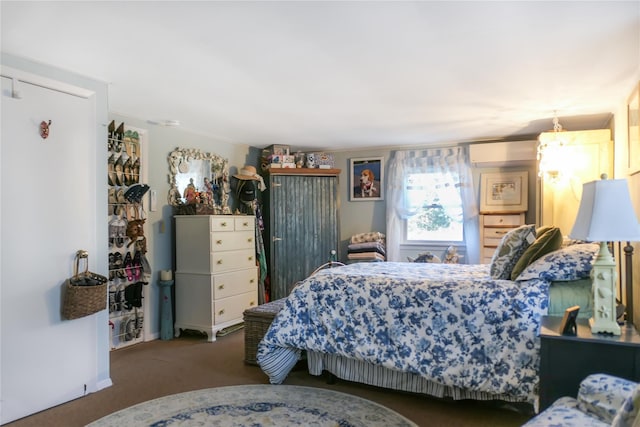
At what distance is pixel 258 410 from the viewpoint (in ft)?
8.30

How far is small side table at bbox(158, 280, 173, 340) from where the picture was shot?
416cm

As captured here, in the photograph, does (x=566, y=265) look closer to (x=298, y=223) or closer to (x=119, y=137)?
(x=298, y=223)

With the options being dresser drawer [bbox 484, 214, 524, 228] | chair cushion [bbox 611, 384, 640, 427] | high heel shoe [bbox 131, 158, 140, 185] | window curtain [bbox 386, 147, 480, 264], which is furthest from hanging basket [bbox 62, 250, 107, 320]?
dresser drawer [bbox 484, 214, 524, 228]

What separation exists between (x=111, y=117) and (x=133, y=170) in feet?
1.70

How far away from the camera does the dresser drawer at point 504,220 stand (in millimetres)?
4723

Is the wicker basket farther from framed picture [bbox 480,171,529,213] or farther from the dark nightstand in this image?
framed picture [bbox 480,171,529,213]

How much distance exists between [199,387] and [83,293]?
1.02 metres

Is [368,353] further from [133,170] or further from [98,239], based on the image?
[133,170]

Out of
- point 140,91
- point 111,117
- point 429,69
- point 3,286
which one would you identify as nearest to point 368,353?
point 429,69

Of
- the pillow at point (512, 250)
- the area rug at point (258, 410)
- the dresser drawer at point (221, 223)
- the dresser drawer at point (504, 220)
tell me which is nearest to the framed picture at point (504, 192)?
the dresser drawer at point (504, 220)

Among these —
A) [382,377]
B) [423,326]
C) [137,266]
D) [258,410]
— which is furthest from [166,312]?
[423,326]

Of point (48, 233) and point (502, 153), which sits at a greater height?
point (502, 153)

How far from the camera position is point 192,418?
2441 mm

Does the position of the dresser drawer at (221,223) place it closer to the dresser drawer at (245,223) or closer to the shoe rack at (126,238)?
the dresser drawer at (245,223)
